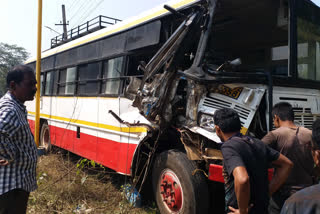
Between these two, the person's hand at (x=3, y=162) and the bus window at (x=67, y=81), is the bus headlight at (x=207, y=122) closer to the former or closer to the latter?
the person's hand at (x=3, y=162)

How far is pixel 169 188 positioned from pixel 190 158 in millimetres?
560

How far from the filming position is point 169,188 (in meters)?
3.62

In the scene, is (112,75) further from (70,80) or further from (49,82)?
(49,82)

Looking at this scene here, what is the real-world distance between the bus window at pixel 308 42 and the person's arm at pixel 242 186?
243 cm

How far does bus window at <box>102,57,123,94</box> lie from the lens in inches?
194

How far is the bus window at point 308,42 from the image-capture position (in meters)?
3.85

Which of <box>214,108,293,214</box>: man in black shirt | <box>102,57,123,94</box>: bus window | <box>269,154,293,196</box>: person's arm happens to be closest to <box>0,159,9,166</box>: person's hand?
<box>214,108,293,214</box>: man in black shirt

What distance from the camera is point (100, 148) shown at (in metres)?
5.33

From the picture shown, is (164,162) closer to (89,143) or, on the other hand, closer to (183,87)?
(183,87)

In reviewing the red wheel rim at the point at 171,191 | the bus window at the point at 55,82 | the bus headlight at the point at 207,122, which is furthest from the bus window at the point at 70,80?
the bus headlight at the point at 207,122

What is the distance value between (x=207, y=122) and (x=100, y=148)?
2748 millimetres

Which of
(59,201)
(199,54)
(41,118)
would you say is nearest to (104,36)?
(199,54)

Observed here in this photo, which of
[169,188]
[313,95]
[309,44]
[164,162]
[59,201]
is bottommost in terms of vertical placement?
[59,201]

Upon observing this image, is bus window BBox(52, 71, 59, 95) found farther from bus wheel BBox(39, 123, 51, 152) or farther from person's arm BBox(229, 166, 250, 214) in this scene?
person's arm BBox(229, 166, 250, 214)
